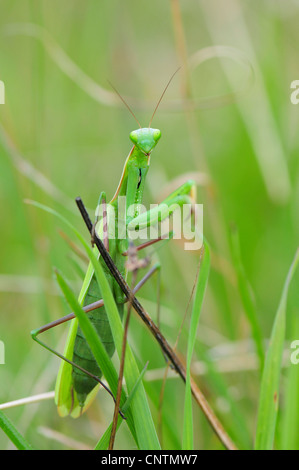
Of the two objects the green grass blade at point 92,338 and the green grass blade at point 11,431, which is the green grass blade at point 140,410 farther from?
the green grass blade at point 11,431

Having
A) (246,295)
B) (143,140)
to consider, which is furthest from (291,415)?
(143,140)

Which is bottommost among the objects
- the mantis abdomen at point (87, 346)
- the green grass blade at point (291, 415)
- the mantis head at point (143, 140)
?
the green grass blade at point (291, 415)

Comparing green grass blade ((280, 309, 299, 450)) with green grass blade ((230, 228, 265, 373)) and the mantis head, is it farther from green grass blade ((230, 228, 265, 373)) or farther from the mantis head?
the mantis head

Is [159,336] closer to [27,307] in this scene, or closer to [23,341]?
[23,341]

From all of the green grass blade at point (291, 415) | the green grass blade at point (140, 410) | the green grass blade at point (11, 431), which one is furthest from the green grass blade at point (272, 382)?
the green grass blade at point (11, 431)

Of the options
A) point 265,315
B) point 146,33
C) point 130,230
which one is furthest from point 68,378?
point 146,33

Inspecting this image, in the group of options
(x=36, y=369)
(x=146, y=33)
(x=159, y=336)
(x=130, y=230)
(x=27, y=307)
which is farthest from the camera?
(x=146, y=33)
